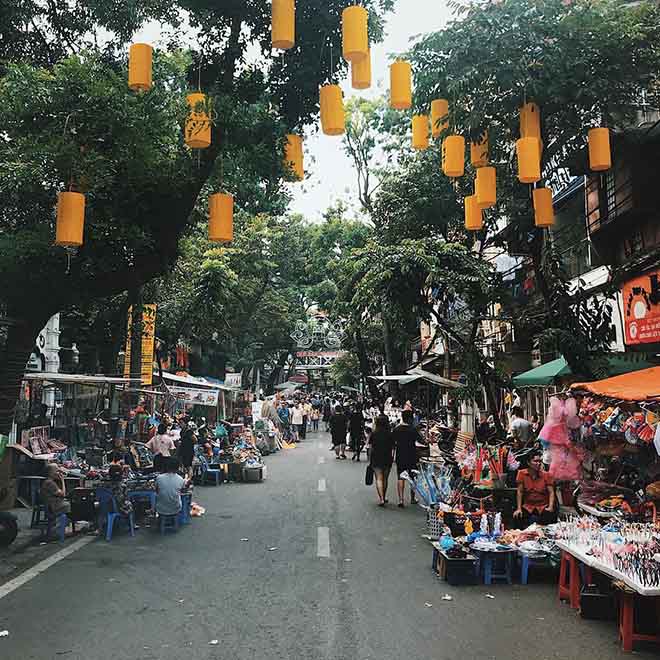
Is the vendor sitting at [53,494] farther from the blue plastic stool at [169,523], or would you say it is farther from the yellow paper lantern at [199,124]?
the yellow paper lantern at [199,124]

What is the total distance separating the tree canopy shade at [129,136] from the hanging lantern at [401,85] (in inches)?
133

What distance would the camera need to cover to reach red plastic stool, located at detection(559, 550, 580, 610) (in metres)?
7.11

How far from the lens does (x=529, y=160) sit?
8625 millimetres

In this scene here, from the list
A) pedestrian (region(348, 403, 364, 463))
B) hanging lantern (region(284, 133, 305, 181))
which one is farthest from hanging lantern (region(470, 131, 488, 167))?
pedestrian (region(348, 403, 364, 463))

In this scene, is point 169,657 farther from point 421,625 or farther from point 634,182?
point 634,182

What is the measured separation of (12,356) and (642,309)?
1117 centimetres

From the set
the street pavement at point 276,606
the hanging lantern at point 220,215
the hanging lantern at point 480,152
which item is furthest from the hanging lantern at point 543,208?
the street pavement at point 276,606

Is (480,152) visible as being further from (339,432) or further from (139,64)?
(339,432)

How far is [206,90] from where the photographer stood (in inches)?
426

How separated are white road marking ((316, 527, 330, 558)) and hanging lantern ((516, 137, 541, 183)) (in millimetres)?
5699

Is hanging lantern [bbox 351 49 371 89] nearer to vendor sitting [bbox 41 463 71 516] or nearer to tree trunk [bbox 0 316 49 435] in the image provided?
tree trunk [bbox 0 316 49 435]

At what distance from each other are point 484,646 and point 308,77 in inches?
345

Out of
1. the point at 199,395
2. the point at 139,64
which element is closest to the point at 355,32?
the point at 139,64

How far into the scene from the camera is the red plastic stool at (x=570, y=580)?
7.11 meters
